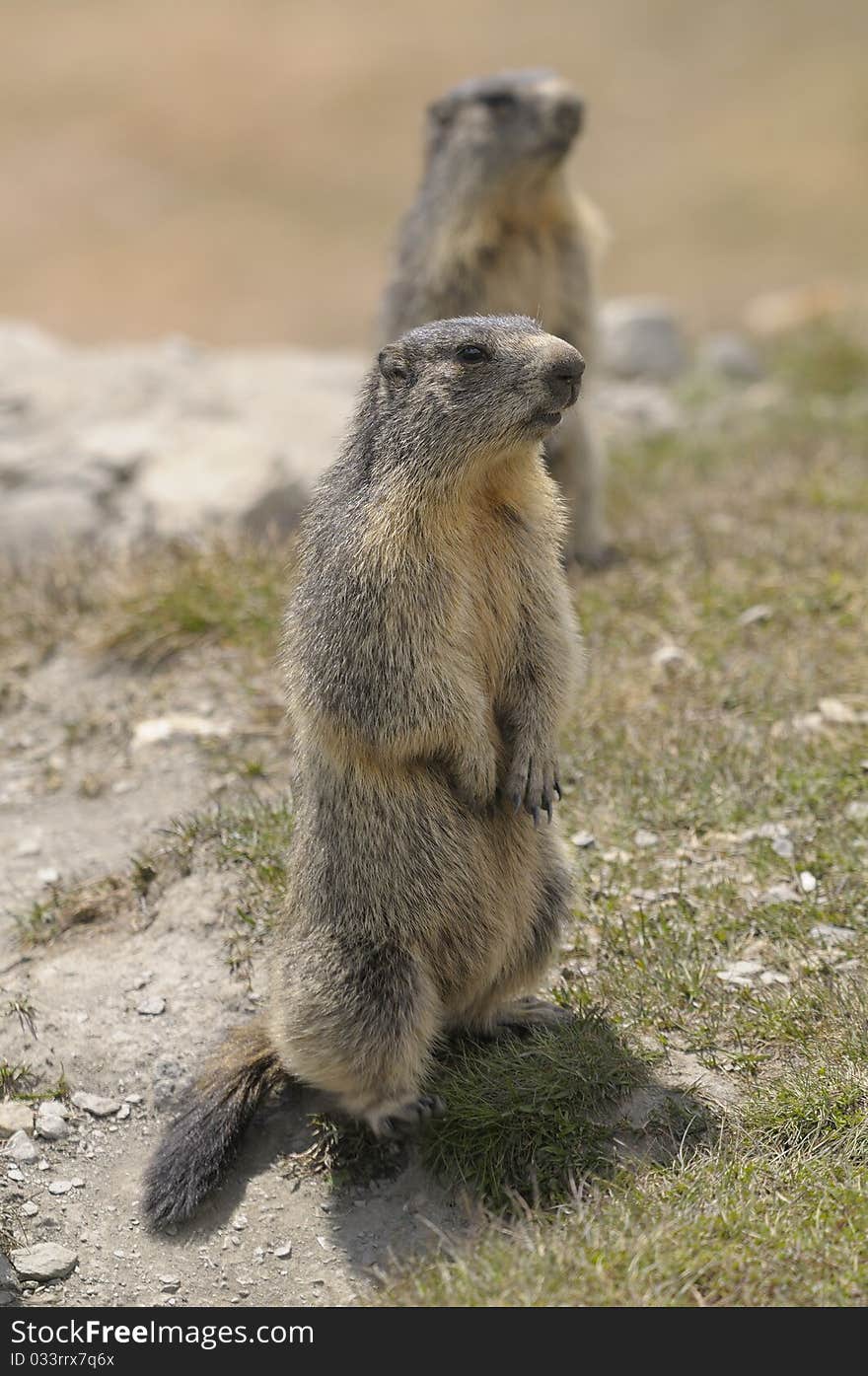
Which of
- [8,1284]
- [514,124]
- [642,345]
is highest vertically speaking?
[514,124]

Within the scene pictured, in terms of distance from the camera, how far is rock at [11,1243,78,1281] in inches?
161

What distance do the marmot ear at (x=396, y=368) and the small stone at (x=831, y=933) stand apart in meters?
2.24

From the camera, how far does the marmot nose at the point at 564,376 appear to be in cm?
401

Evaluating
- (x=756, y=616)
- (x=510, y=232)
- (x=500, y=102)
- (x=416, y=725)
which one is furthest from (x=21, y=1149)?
(x=500, y=102)

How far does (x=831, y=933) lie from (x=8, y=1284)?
8.97ft

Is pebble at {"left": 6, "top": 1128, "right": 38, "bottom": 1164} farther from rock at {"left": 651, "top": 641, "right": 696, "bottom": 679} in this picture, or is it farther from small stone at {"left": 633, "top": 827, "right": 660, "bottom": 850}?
rock at {"left": 651, "top": 641, "right": 696, "bottom": 679}

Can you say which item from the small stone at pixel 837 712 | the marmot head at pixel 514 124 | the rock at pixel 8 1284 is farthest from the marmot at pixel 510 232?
the rock at pixel 8 1284

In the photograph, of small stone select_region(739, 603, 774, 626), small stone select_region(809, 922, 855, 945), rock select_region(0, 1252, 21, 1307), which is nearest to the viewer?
rock select_region(0, 1252, 21, 1307)

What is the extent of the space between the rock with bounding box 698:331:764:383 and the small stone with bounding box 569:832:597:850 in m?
8.95

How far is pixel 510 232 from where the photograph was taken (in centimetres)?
798

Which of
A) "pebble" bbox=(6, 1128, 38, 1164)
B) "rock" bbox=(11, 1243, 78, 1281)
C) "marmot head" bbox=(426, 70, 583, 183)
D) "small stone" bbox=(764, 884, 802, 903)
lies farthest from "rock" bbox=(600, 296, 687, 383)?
"rock" bbox=(11, 1243, 78, 1281)

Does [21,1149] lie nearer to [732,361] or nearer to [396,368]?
[396,368]

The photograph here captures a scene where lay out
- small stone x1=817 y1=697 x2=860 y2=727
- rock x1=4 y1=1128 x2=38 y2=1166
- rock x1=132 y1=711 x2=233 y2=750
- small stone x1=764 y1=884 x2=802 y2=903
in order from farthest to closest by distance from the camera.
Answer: rock x1=132 y1=711 x2=233 y2=750
small stone x1=817 y1=697 x2=860 y2=727
small stone x1=764 y1=884 x2=802 y2=903
rock x1=4 y1=1128 x2=38 y2=1166

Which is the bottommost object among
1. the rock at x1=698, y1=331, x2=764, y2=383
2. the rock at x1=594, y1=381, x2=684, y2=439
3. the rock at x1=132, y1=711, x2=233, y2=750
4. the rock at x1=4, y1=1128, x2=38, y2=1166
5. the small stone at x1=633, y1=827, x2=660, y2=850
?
the rock at x1=4, y1=1128, x2=38, y2=1166
